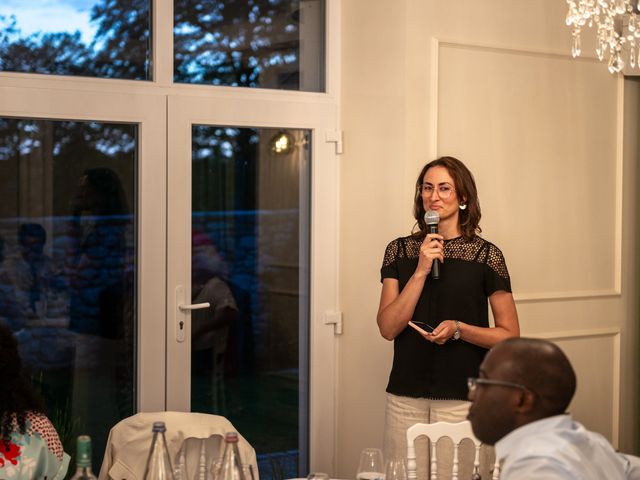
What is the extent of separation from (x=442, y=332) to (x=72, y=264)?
5.71ft

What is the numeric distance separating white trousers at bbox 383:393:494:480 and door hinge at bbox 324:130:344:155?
1.48 metres

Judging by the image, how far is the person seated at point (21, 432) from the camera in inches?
99.9

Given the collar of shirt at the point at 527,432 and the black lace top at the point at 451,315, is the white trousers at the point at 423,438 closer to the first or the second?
the black lace top at the point at 451,315

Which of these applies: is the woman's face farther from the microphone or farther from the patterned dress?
the patterned dress

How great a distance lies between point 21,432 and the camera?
8.41ft

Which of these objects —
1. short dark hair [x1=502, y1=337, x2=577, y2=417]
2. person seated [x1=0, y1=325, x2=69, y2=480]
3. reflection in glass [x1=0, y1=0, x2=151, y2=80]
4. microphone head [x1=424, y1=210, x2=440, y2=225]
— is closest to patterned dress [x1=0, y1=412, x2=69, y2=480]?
person seated [x1=0, y1=325, x2=69, y2=480]

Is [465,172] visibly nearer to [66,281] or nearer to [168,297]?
[168,297]

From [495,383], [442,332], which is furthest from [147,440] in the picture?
[495,383]

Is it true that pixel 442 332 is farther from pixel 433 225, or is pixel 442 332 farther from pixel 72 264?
pixel 72 264

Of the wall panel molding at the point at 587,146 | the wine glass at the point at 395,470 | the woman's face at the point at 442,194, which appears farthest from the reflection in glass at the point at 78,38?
the wine glass at the point at 395,470

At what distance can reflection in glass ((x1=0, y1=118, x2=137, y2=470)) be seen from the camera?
4.02 metres

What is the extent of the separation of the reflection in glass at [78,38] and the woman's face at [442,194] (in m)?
1.49

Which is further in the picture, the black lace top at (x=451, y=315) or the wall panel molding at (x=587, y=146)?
the wall panel molding at (x=587, y=146)

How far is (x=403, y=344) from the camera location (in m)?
3.52
